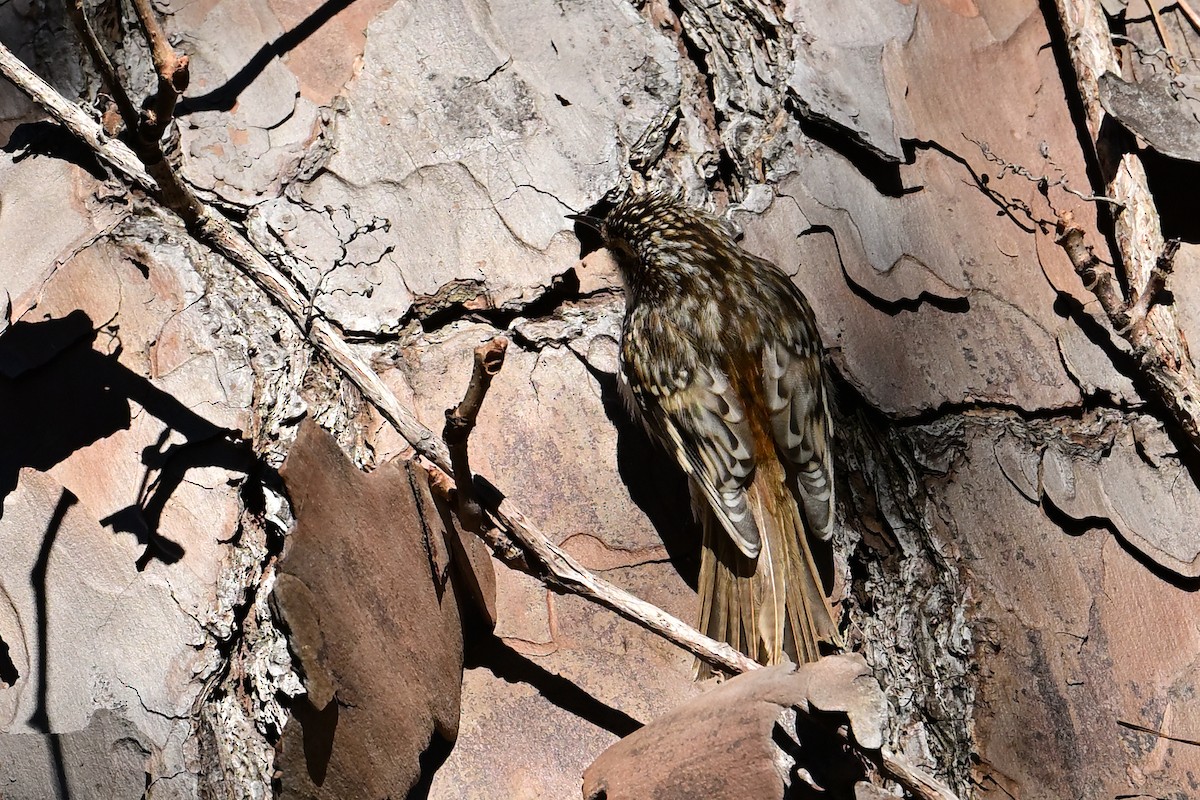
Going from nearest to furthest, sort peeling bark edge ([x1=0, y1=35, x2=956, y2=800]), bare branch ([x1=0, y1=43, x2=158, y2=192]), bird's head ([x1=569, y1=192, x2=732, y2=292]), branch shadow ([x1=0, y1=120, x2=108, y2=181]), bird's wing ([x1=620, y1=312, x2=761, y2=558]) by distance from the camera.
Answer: peeling bark edge ([x1=0, y1=35, x2=956, y2=800]) → bare branch ([x1=0, y1=43, x2=158, y2=192]) → branch shadow ([x1=0, y1=120, x2=108, y2=181]) → bird's wing ([x1=620, y1=312, x2=761, y2=558]) → bird's head ([x1=569, y1=192, x2=732, y2=292])

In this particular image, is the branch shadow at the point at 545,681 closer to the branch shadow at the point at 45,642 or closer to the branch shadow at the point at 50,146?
the branch shadow at the point at 45,642

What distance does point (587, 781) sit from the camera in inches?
73.7

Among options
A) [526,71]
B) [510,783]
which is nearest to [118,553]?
[510,783]

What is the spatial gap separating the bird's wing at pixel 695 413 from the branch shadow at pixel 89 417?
910 millimetres

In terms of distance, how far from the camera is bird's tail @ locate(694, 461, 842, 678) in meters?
2.12

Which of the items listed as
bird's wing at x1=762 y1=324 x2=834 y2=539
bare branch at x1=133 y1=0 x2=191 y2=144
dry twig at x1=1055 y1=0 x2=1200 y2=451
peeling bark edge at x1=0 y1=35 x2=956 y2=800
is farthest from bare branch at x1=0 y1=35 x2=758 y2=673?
dry twig at x1=1055 y1=0 x2=1200 y2=451

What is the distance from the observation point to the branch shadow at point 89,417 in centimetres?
189

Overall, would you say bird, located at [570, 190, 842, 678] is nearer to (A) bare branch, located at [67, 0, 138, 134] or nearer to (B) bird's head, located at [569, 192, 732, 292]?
(B) bird's head, located at [569, 192, 732, 292]

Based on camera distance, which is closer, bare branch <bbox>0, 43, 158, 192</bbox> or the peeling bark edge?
the peeling bark edge

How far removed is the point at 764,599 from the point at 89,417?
145 centimetres

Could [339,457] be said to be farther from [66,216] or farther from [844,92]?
[844,92]

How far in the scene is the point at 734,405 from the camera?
2477mm

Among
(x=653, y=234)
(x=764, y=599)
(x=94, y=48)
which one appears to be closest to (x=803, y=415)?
(x=764, y=599)

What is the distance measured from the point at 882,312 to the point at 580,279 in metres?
0.74
